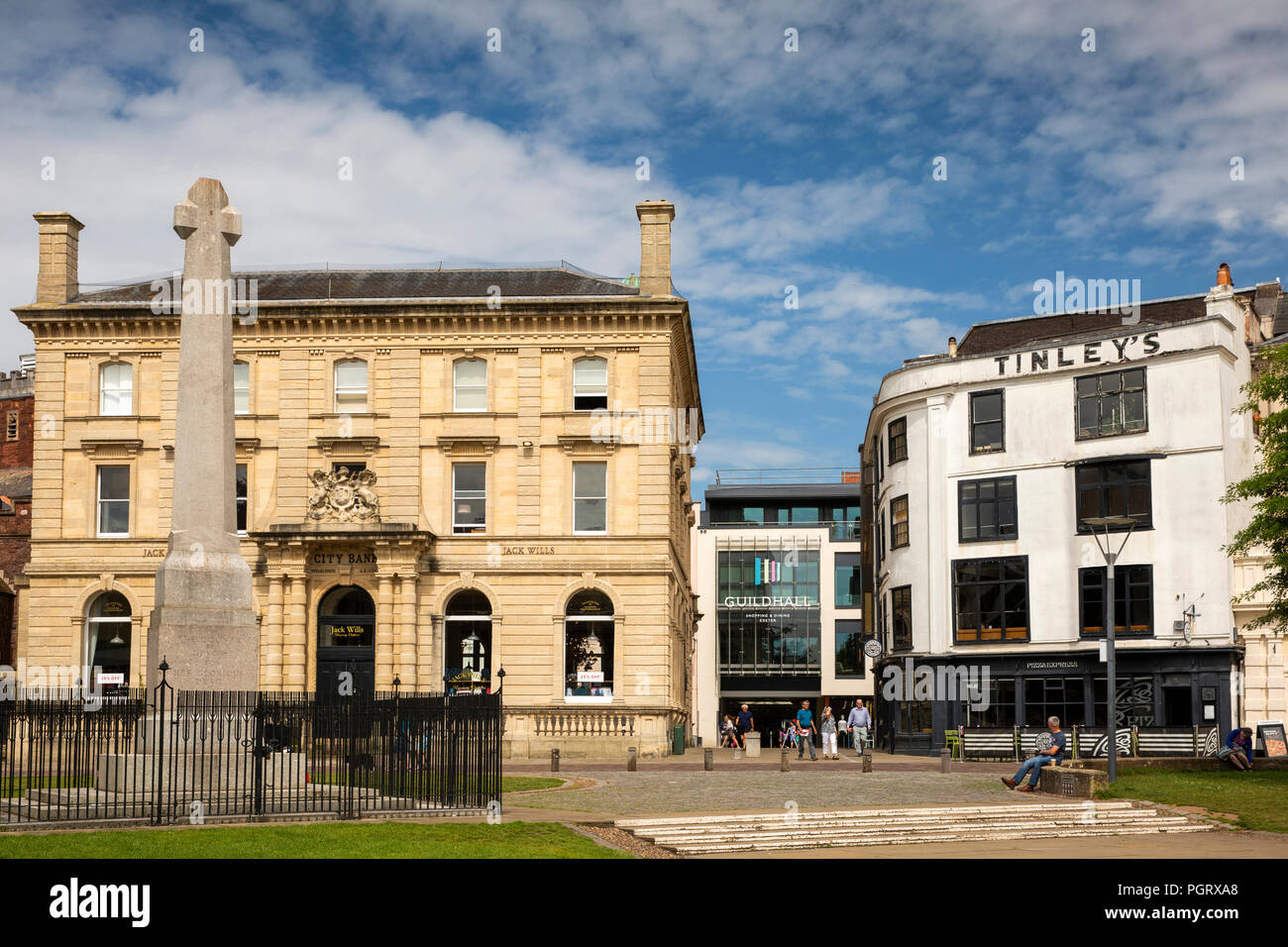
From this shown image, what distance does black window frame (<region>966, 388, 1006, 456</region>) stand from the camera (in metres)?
48.1

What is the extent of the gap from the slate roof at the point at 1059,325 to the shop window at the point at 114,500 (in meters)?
30.8

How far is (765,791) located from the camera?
1091 inches

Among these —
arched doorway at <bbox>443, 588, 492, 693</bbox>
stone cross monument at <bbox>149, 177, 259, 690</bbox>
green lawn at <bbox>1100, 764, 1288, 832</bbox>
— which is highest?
stone cross monument at <bbox>149, 177, 259, 690</bbox>

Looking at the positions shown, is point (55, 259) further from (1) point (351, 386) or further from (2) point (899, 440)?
(2) point (899, 440)

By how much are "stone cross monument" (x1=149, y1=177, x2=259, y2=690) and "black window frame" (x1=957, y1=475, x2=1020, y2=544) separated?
104ft

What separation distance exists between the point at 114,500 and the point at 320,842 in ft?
119

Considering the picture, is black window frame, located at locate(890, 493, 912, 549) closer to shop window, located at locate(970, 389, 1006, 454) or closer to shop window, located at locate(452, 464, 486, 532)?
shop window, located at locate(970, 389, 1006, 454)

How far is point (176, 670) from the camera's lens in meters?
20.5

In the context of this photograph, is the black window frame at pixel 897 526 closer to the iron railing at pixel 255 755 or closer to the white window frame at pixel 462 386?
the white window frame at pixel 462 386

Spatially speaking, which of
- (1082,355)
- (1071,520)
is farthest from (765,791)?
(1082,355)

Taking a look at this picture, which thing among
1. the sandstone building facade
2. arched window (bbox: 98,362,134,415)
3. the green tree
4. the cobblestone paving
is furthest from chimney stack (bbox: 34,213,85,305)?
the green tree

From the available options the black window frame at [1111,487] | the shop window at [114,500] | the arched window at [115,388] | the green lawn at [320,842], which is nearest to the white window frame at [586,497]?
the black window frame at [1111,487]

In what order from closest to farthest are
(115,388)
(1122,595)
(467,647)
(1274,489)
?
(1274,489) → (1122,595) → (467,647) → (115,388)
